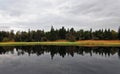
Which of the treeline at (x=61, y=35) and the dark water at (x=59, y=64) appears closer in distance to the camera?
the dark water at (x=59, y=64)

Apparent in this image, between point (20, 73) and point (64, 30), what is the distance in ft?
397

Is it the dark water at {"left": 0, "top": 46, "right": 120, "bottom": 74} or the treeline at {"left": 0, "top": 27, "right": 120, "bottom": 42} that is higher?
the treeline at {"left": 0, "top": 27, "right": 120, "bottom": 42}

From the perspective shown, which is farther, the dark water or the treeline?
the treeline

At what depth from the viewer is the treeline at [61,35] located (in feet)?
419

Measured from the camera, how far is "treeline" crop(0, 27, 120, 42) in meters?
128

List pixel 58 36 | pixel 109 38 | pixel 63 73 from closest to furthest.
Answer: pixel 63 73 < pixel 109 38 < pixel 58 36

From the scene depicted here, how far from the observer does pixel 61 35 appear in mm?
140375

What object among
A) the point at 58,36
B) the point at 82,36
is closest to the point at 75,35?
the point at 82,36

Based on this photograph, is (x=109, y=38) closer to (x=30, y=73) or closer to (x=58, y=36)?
(x=58, y=36)

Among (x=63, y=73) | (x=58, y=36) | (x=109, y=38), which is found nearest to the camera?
(x=63, y=73)

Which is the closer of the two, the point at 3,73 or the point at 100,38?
the point at 3,73

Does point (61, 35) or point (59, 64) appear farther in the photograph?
point (61, 35)

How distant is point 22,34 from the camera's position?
141875 millimetres

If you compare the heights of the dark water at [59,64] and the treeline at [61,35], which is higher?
the treeline at [61,35]
